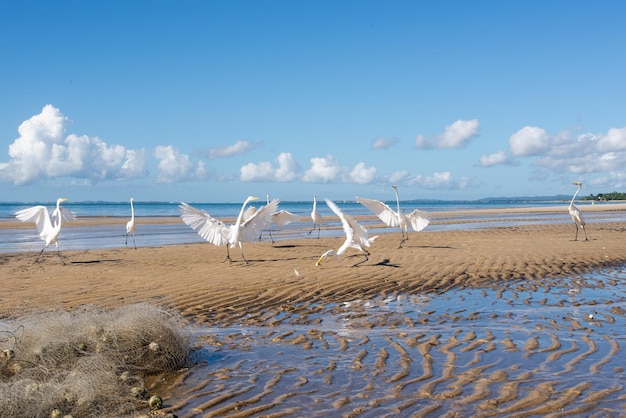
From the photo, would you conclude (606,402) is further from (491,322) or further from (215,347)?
(215,347)

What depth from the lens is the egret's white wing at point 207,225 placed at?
17453 millimetres

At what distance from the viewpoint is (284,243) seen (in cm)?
2462

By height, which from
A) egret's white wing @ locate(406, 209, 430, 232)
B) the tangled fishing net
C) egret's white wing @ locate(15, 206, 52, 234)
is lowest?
the tangled fishing net

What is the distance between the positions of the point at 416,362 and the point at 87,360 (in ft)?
12.7

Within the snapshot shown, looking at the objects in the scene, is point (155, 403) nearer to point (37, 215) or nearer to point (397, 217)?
point (37, 215)

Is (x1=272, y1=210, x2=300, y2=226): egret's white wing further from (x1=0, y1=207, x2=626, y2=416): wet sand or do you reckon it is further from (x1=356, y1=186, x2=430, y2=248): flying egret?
(x1=0, y1=207, x2=626, y2=416): wet sand

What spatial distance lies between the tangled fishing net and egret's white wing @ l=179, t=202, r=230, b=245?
9.80 metres

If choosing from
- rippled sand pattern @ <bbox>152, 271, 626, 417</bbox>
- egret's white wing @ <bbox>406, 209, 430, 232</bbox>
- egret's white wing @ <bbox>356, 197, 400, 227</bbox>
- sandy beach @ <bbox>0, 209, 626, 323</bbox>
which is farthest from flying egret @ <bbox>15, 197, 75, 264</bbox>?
egret's white wing @ <bbox>406, 209, 430, 232</bbox>

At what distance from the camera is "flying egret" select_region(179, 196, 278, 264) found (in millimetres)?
16891

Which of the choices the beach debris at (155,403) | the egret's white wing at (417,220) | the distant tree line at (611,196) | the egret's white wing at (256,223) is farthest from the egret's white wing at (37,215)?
the distant tree line at (611,196)

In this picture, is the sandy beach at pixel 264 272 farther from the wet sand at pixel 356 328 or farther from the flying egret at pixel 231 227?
the flying egret at pixel 231 227

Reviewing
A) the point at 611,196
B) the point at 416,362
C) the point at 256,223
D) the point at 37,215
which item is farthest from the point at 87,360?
the point at 611,196

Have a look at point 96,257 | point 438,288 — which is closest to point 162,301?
point 438,288

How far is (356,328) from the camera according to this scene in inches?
361
